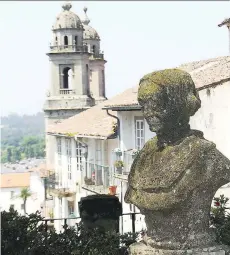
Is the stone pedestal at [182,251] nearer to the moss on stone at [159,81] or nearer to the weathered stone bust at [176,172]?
the weathered stone bust at [176,172]

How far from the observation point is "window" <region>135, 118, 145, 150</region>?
21602 millimetres

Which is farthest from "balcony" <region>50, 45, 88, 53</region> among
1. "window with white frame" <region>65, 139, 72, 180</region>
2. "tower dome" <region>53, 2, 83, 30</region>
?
"window with white frame" <region>65, 139, 72, 180</region>

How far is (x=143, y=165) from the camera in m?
5.95

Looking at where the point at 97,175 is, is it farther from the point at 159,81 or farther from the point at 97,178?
the point at 159,81

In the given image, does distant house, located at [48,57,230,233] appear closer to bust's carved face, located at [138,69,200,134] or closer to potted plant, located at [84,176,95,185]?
potted plant, located at [84,176,95,185]

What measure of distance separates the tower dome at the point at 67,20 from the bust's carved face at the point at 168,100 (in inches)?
1716

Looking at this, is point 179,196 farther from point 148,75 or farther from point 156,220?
point 148,75

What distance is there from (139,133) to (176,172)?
16.3 m

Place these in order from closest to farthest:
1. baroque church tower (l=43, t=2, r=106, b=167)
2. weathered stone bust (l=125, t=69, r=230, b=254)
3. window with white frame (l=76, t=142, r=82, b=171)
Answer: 1. weathered stone bust (l=125, t=69, r=230, b=254)
2. window with white frame (l=76, t=142, r=82, b=171)
3. baroque church tower (l=43, t=2, r=106, b=167)

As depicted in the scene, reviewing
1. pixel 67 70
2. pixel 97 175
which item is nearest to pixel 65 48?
pixel 67 70

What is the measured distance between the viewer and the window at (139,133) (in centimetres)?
2160

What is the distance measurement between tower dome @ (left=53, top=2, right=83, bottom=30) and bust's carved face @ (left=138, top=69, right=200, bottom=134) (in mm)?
43574

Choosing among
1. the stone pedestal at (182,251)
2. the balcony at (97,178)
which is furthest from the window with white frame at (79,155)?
the stone pedestal at (182,251)

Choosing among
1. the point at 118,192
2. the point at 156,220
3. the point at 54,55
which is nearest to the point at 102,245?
the point at 156,220
